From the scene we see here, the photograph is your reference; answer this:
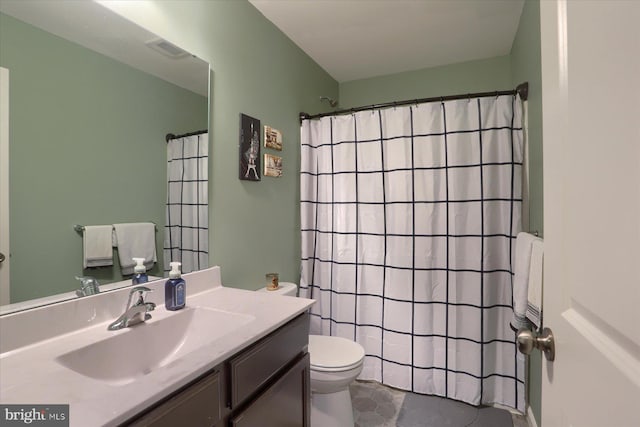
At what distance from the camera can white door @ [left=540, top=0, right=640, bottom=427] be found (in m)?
0.37

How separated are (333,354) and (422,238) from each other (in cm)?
90

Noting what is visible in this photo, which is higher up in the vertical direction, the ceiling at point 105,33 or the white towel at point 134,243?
the ceiling at point 105,33

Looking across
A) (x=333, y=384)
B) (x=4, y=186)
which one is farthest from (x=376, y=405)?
(x=4, y=186)

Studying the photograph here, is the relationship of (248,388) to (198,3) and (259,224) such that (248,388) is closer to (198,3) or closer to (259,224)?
(259,224)

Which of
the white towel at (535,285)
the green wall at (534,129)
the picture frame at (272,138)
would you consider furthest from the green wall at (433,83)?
the white towel at (535,285)

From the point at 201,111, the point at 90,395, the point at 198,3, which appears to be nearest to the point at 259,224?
the point at 201,111

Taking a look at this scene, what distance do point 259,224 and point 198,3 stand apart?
3.91 feet

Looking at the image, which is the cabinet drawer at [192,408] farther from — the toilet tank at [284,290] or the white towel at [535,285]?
the white towel at [535,285]

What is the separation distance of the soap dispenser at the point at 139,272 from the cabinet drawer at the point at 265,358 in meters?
0.59

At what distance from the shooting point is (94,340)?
95cm

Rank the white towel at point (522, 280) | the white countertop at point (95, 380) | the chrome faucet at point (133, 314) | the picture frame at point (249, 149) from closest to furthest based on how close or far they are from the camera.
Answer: the white countertop at point (95, 380), the chrome faucet at point (133, 314), the white towel at point (522, 280), the picture frame at point (249, 149)

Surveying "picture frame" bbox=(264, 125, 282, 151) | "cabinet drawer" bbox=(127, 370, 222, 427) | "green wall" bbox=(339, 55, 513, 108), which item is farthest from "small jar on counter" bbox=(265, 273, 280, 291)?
"green wall" bbox=(339, 55, 513, 108)

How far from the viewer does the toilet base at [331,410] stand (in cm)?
158

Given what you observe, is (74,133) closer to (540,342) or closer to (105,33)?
(105,33)
